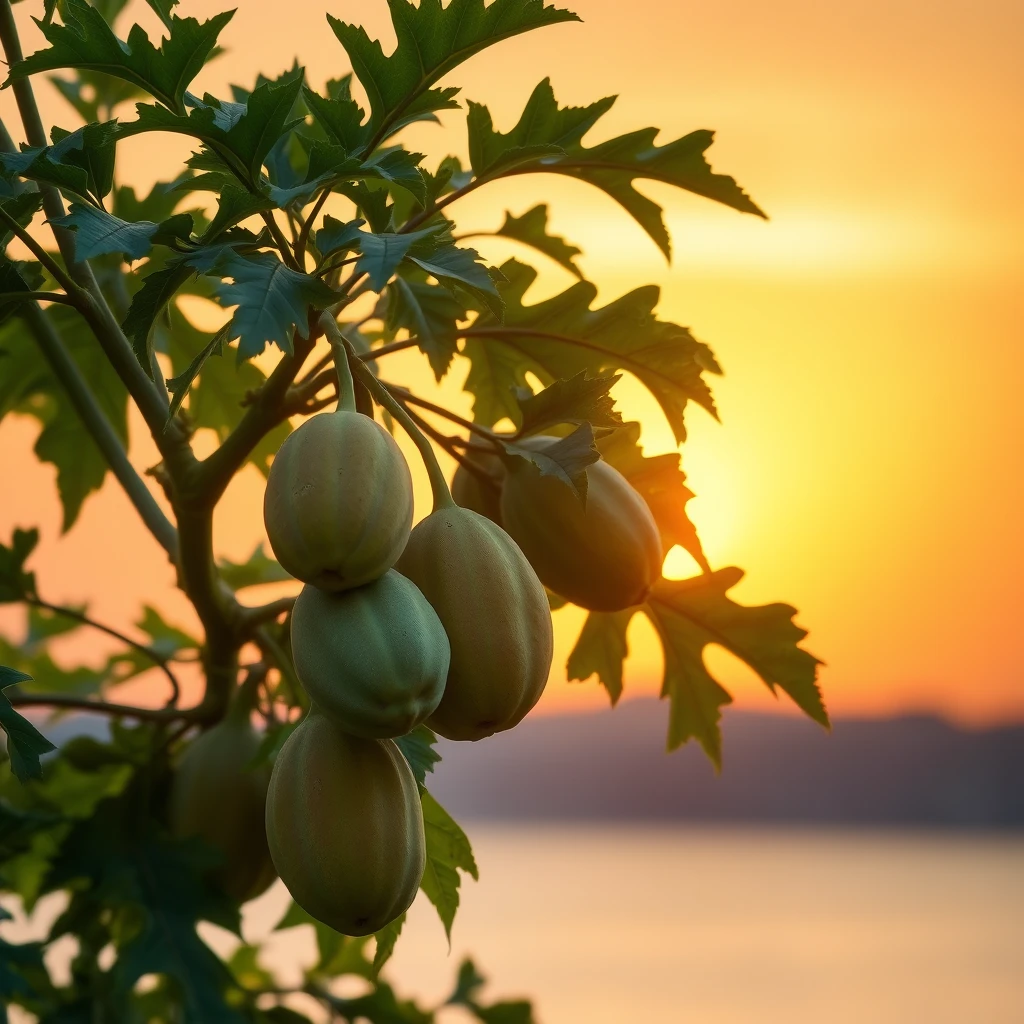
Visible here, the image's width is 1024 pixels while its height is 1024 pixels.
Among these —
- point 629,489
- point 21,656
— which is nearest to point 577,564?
→ point 629,489

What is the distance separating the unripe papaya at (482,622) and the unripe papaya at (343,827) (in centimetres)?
4

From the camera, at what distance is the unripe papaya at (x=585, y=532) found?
625mm

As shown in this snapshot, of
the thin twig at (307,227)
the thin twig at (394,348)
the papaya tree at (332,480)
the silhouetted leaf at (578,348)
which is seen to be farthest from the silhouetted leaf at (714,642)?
the thin twig at (307,227)

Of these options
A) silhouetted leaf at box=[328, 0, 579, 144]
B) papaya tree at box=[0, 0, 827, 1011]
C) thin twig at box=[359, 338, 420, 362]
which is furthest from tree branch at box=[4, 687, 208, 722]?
silhouetted leaf at box=[328, 0, 579, 144]

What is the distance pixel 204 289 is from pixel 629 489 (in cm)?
47

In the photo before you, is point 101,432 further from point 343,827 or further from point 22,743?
point 343,827

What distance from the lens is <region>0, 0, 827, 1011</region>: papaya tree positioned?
518 mm

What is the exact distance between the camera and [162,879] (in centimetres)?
81

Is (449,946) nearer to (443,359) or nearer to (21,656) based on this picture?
(443,359)

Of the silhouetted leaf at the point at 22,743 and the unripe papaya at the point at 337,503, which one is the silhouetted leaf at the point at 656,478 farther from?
the silhouetted leaf at the point at 22,743

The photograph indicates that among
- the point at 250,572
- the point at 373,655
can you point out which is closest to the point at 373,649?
the point at 373,655

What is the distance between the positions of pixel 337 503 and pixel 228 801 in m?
0.35

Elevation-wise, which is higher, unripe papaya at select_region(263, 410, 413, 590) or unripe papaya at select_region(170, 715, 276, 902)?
unripe papaya at select_region(263, 410, 413, 590)

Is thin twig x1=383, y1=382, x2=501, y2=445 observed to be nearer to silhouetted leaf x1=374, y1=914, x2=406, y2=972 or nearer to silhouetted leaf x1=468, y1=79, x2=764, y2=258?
silhouetted leaf x1=468, y1=79, x2=764, y2=258
